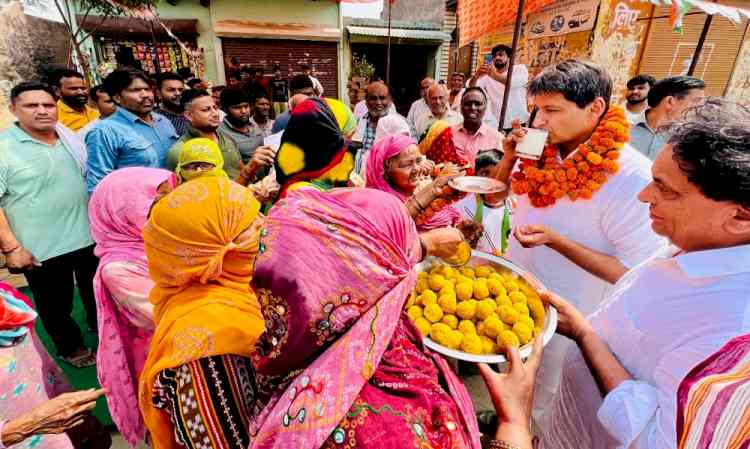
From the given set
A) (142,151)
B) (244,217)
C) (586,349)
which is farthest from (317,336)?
(142,151)

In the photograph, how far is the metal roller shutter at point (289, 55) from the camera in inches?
502

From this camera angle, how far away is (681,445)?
0.78 metres

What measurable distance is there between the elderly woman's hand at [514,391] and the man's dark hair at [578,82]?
1.40 metres

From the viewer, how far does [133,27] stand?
1128 cm

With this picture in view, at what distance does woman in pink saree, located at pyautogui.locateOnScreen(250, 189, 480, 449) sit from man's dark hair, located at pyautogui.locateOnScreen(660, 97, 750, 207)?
93cm

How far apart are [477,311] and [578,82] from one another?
1.32 m

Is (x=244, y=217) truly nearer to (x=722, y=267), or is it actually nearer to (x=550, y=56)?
(x=722, y=267)

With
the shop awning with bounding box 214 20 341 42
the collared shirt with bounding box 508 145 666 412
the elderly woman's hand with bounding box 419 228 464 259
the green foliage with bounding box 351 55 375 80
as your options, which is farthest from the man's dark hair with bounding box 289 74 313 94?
the green foliage with bounding box 351 55 375 80

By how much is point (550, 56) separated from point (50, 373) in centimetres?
1185

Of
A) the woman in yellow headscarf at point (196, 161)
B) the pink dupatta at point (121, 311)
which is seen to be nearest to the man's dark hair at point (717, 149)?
the pink dupatta at point (121, 311)

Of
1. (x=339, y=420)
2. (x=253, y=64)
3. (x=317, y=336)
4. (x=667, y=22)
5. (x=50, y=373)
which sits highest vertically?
(x=667, y=22)

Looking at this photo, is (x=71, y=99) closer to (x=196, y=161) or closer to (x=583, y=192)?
(x=196, y=161)

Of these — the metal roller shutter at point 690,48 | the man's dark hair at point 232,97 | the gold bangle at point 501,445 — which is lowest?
the gold bangle at point 501,445

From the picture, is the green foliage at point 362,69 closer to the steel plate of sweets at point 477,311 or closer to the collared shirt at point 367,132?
the collared shirt at point 367,132
